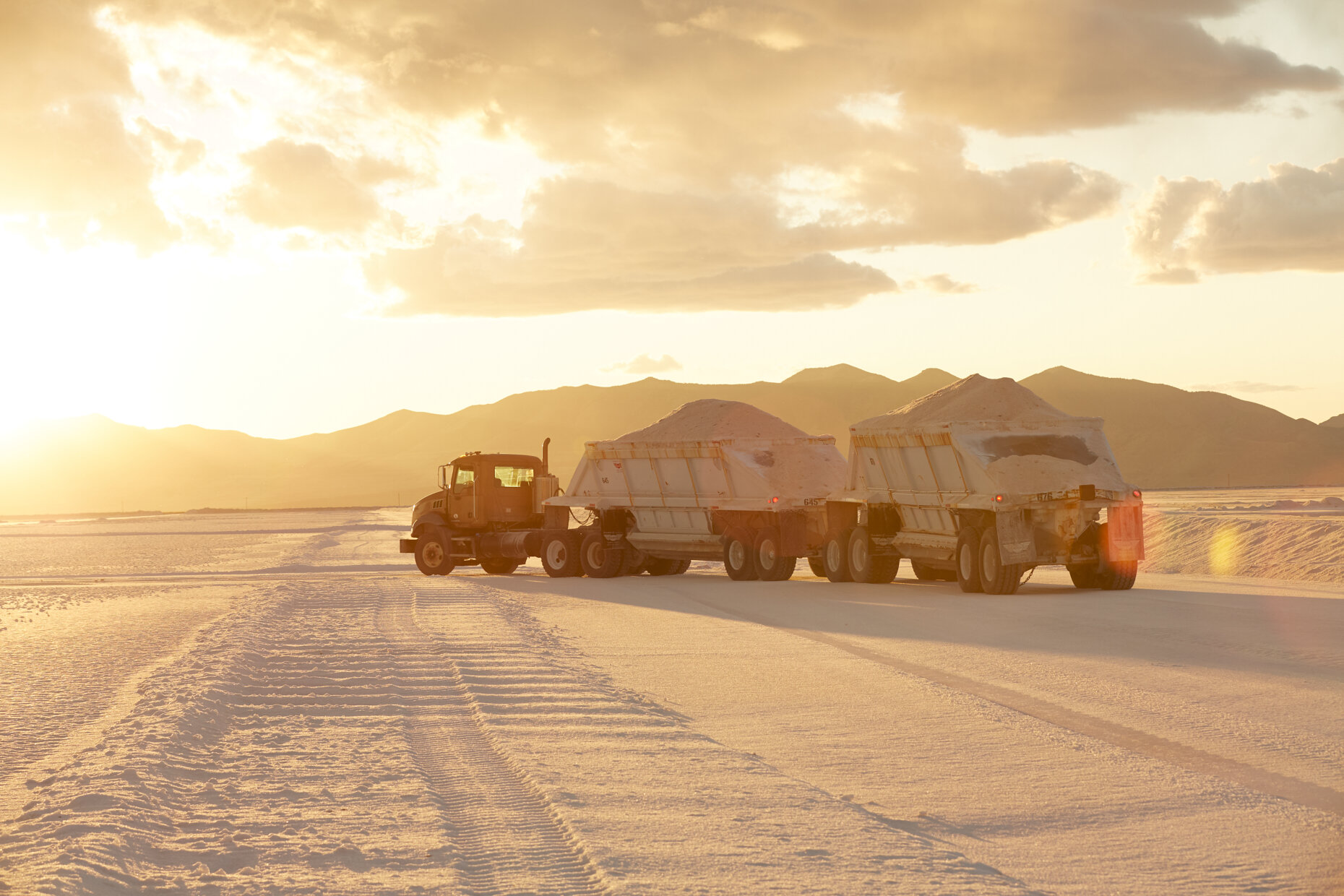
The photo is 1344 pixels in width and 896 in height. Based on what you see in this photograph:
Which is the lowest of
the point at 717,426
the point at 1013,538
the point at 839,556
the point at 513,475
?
the point at 839,556

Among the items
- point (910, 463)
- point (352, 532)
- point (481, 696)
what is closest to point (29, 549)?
point (352, 532)

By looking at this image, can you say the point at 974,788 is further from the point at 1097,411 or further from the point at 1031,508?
the point at 1097,411

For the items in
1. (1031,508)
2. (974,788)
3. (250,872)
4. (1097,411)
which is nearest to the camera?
(250,872)

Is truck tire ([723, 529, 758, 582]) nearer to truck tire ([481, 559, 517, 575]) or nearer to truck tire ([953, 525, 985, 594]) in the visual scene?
truck tire ([953, 525, 985, 594])

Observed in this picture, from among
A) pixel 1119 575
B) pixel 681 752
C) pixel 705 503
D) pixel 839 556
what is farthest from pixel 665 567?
pixel 681 752

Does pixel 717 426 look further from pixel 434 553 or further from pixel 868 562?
pixel 434 553

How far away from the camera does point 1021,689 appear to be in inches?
455

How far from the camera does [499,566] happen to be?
1234 inches

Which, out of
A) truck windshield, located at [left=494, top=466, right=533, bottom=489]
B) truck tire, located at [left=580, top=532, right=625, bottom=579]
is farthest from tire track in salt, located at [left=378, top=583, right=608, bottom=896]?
truck windshield, located at [left=494, top=466, right=533, bottom=489]

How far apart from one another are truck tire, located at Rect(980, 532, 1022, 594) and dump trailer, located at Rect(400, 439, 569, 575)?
36.5ft

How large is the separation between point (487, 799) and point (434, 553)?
23231mm

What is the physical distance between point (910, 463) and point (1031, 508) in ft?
9.57

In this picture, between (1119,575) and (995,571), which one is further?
(1119,575)

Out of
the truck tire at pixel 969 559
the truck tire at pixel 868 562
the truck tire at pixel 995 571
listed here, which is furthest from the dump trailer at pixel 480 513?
the truck tire at pixel 995 571
